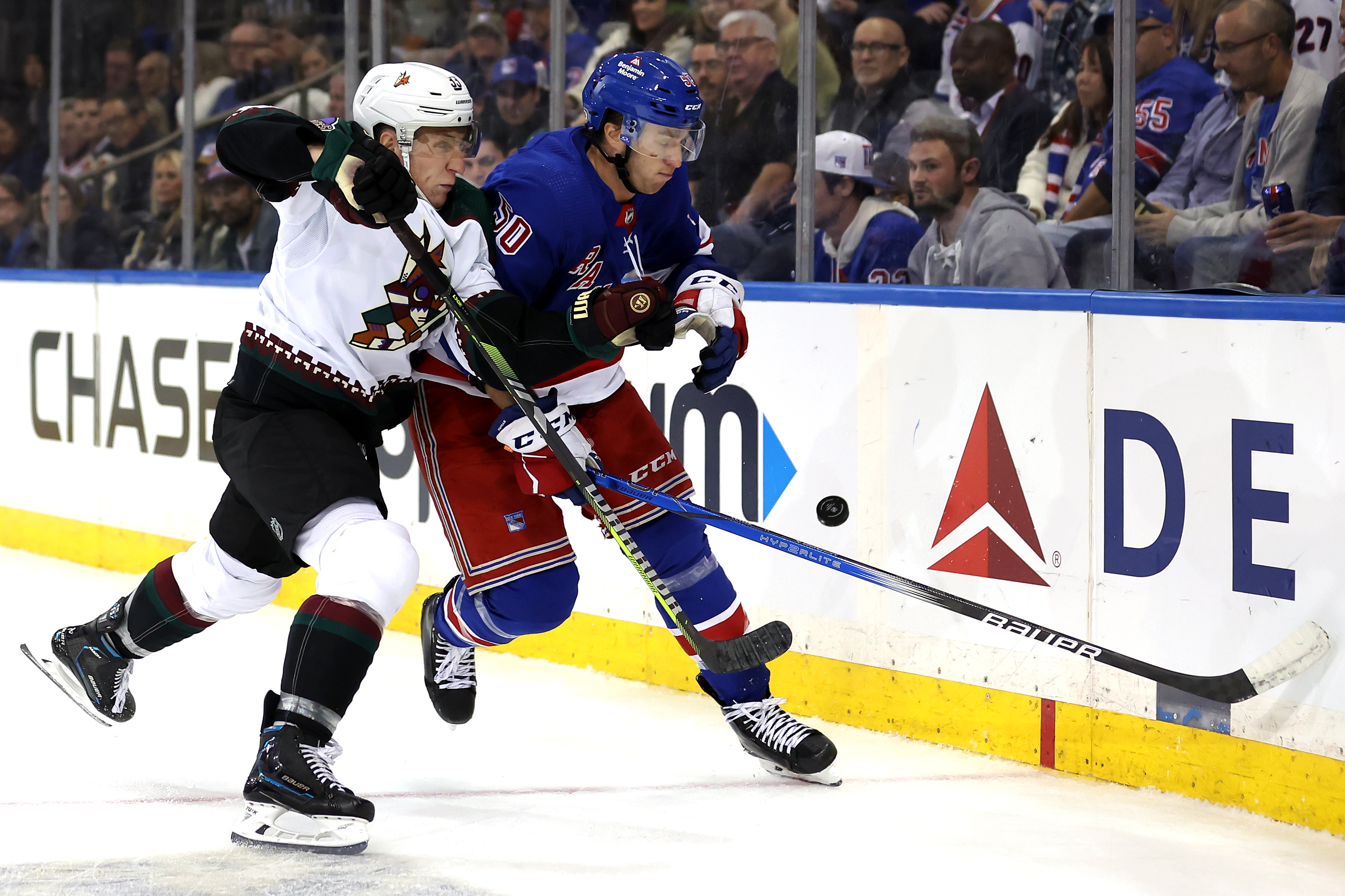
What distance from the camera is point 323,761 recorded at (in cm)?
224

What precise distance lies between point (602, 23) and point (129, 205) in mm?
2162

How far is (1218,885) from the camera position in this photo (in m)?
2.20

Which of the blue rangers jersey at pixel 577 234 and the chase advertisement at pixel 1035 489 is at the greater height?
the blue rangers jersey at pixel 577 234

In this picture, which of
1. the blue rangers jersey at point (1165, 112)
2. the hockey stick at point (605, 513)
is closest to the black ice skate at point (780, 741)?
the hockey stick at point (605, 513)

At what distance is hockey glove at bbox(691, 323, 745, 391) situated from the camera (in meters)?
2.55

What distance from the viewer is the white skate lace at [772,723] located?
273cm

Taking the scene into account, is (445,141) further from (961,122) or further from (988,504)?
(961,122)

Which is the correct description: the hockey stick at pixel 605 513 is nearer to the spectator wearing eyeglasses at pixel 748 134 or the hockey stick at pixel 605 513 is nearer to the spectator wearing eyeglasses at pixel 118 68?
the spectator wearing eyeglasses at pixel 748 134

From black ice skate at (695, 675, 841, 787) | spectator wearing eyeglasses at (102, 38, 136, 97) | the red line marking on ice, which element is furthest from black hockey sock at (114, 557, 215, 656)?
spectator wearing eyeglasses at (102, 38, 136, 97)

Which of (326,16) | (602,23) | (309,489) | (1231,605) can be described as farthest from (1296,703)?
(326,16)

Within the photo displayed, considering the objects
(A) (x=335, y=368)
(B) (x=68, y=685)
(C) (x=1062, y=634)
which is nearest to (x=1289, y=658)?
(C) (x=1062, y=634)

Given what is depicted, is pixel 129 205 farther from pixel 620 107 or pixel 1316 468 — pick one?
pixel 1316 468

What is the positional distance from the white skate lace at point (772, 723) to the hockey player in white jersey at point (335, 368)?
0.73m

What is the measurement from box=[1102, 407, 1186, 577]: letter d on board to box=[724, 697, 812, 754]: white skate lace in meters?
0.63
